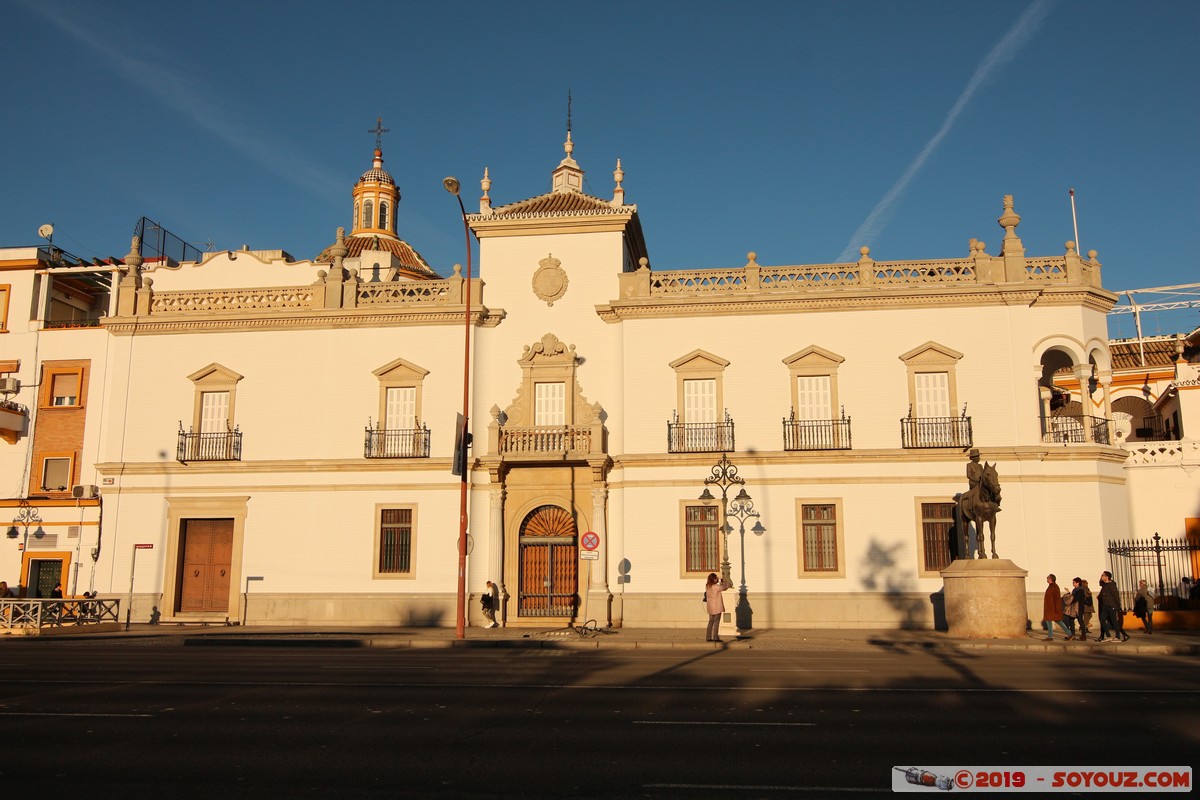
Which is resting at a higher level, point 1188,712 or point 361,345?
point 361,345

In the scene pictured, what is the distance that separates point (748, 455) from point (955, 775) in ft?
71.5

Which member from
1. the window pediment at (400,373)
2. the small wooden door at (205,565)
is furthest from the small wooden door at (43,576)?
the window pediment at (400,373)

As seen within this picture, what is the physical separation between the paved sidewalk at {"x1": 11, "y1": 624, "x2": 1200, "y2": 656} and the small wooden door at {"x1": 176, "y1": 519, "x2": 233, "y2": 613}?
200 cm

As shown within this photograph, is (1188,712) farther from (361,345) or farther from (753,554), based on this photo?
(361,345)

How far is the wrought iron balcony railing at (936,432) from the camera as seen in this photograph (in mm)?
29609

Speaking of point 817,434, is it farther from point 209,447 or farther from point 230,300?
point 230,300

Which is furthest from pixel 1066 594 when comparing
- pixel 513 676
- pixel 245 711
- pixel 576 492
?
pixel 245 711

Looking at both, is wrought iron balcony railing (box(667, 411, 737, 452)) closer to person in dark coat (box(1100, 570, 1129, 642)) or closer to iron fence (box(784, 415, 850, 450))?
iron fence (box(784, 415, 850, 450))

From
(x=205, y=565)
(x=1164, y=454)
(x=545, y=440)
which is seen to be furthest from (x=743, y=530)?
(x=205, y=565)

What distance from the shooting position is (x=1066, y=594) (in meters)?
26.7

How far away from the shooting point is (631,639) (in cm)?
2477

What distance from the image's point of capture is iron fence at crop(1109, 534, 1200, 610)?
29.5 m

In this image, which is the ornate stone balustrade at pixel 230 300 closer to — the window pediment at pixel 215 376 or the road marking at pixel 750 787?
the window pediment at pixel 215 376

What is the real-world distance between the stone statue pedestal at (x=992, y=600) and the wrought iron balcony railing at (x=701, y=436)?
326 inches
